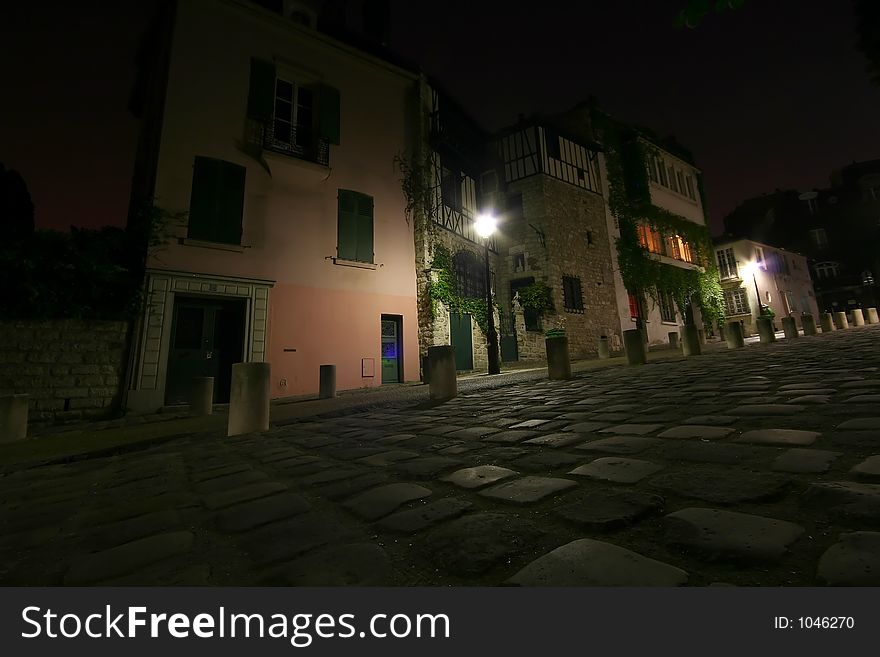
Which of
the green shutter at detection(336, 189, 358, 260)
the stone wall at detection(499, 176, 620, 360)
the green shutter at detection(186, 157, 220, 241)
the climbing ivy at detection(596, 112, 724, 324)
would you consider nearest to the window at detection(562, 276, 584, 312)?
the stone wall at detection(499, 176, 620, 360)

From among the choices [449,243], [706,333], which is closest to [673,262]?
[706,333]

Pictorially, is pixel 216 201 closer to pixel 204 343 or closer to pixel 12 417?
pixel 204 343

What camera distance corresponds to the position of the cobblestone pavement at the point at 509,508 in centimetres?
99

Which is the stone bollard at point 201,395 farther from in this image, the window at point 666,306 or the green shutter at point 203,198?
the window at point 666,306

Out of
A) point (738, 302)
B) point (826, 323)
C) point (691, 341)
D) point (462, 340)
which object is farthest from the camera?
point (738, 302)

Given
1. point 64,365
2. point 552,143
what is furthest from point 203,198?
point 552,143

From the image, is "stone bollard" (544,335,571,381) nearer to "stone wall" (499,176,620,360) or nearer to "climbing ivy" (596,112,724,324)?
"stone wall" (499,176,620,360)

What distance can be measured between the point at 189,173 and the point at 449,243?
793cm

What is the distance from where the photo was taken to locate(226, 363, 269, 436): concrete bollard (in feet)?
14.8

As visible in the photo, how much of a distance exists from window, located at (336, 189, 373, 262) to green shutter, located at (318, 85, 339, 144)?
1626 mm

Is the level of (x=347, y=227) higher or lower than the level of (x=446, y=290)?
higher

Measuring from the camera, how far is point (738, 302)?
30.4m

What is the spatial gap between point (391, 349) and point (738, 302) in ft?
105

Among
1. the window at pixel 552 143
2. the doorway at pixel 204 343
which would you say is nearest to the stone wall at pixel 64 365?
the doorway at pixel 204 343
